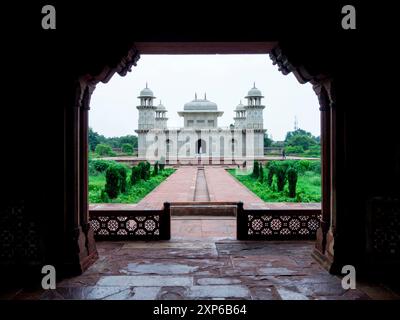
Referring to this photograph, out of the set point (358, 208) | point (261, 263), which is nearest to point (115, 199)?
point (261, 263)

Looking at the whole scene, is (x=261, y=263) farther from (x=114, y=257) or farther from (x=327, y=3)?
(x=327, y=3)

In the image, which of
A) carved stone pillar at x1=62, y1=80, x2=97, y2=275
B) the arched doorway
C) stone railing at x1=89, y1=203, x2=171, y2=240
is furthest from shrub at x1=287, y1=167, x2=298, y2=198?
the arched doorway

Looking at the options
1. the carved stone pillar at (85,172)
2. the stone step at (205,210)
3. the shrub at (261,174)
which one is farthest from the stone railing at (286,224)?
the shrub at (261,174)

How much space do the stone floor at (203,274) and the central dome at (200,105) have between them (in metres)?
34.6

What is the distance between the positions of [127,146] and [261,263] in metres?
40.6

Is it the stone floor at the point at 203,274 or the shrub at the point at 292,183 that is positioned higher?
the shrub at the point at 292,183

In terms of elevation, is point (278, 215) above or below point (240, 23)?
→ below

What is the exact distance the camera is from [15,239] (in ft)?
10.5

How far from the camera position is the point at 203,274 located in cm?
327

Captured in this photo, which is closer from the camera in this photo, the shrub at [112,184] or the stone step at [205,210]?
the stone step at [205,210]

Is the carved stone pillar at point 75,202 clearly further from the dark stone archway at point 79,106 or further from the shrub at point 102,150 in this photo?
the shrub at point 102,150

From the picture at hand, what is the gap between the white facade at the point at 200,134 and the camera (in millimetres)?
35844

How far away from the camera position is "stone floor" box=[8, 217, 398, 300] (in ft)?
9.23
